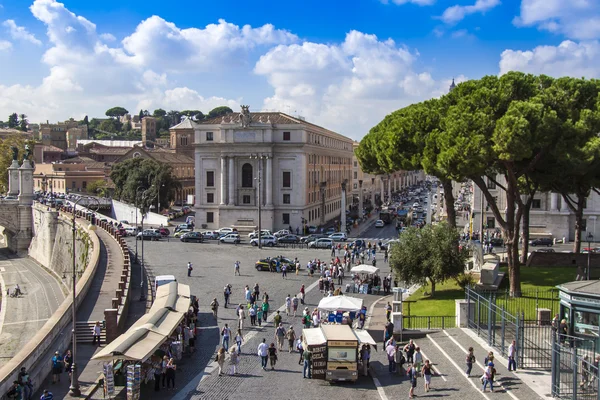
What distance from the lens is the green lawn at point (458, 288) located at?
28.5 m

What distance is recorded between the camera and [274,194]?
6831cm

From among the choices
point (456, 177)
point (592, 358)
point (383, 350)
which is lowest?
point (383, 350)

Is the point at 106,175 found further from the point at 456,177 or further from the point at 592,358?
the point at 592,358

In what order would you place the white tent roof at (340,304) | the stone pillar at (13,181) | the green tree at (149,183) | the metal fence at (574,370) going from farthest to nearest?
the green tree at (149,183) < the stone pillar at (13,181) < the white tent roof at (340,304) < the metal fence at (574,370)

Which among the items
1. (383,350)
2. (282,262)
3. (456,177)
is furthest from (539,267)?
(383,350)

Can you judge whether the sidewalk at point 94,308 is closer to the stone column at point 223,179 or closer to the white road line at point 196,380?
the white road line at point 196,380

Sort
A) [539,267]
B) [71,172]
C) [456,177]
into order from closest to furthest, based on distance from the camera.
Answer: [456,177] → [539,267] → [71,172]

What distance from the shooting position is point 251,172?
223 ft

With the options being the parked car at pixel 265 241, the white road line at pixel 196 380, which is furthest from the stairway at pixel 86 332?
the parked car at pixel 265 241

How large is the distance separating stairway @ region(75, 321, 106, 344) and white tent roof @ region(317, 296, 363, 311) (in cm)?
879

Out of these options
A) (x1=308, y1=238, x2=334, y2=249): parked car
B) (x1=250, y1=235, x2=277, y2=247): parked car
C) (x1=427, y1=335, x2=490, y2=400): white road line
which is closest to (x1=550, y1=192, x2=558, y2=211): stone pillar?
(x1=308, y1=238, x2=334, y2=249): parked car

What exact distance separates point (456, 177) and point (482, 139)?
2505mm

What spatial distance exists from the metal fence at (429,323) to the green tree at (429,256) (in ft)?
14.4

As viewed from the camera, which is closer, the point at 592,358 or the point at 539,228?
the point at 592,358
